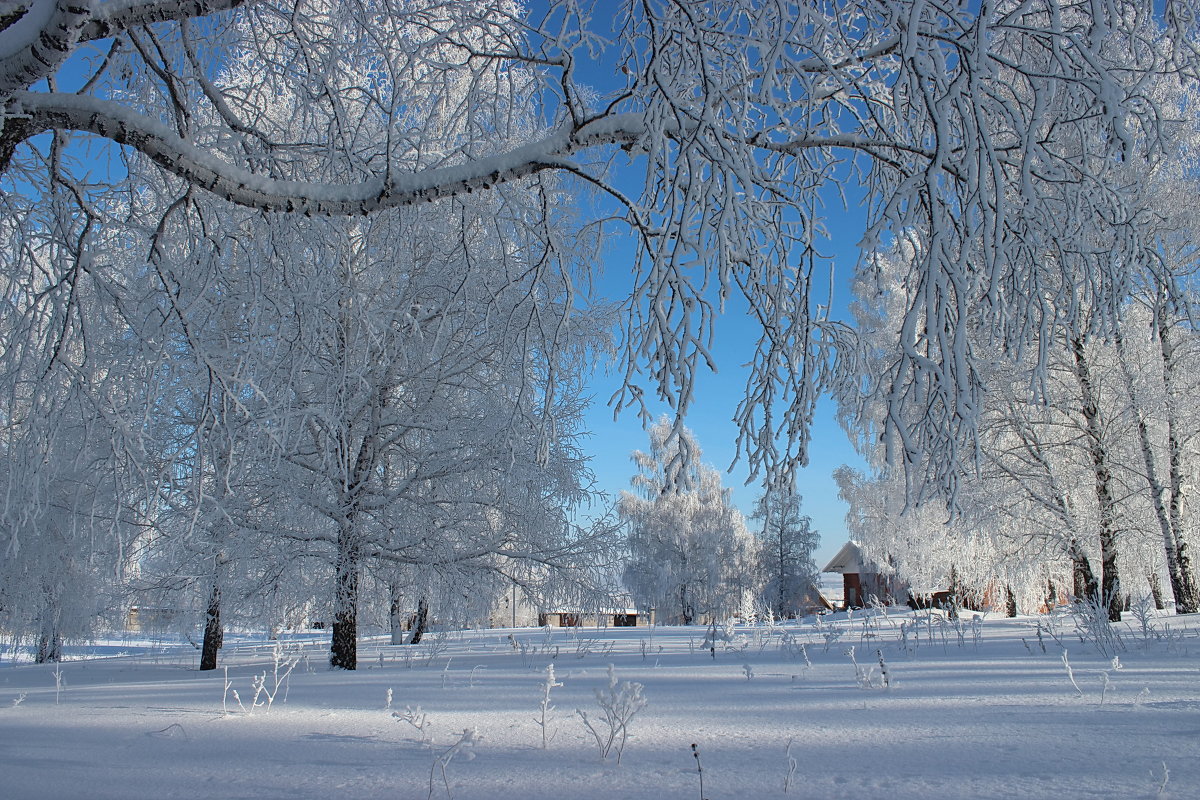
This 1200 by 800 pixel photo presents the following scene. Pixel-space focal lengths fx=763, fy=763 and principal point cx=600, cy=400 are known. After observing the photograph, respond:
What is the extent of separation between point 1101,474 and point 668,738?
11072mm

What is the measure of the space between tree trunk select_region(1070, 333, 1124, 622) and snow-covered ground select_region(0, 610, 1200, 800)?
20.1ft

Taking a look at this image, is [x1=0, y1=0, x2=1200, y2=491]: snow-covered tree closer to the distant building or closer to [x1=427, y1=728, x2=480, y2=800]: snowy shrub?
[x1=427, y1=728, x2=480, y2=800]: snowy shrub

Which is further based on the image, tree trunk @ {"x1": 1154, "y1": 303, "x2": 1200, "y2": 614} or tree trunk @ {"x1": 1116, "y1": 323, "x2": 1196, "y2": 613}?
tree trunk @ {"x1": 1154, "y1": 303, "x2": 1200, "y2": 614}

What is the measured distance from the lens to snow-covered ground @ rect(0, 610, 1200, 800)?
259cm

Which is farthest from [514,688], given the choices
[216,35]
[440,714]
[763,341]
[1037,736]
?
[216,35]

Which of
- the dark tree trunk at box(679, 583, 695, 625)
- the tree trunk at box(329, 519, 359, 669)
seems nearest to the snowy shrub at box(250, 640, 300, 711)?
the tree trunk at box(329, 519, 359, 669)

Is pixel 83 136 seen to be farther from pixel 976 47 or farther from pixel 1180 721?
pixel 1180 721

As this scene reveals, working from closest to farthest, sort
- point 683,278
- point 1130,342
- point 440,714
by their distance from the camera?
point 683,278 < point 440,714 < point 1130,342

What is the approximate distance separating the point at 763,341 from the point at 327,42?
2868 millimetres

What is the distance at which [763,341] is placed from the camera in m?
2.73

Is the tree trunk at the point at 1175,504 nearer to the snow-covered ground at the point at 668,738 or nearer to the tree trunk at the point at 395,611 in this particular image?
the snow-covered ground at the point at 668,738

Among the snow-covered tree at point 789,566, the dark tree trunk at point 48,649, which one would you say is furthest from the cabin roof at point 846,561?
the dark tree trunk at point 48,649

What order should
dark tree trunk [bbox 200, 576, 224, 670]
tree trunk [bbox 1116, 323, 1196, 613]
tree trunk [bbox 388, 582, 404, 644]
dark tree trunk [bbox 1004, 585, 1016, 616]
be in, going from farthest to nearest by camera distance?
dark tree trunk [bbox 1004, 585, 1016, 616] < tree trunk [bbox 1116, 323, 1196, 613] < dark tree trunk [bbox 200, 576, 224, 670] < tree trunk [bbox 388, 582, 404, 644]

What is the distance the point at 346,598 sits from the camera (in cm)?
808
